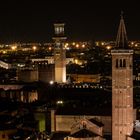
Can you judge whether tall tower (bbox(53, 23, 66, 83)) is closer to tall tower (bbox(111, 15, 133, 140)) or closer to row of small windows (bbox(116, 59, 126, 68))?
tall tower (bbox(111, 15, 133, 140))

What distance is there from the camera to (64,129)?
2252 centimetres

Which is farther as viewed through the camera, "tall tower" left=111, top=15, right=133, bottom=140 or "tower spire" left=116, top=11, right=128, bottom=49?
"tower spire" left=116, top=11, right=128, bottom=49

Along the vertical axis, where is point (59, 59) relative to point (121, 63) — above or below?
above

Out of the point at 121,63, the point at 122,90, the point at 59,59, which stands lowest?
the point at 122,90

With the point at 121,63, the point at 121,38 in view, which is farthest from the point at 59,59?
the point at 121,63

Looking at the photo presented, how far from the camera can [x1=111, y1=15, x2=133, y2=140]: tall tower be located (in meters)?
20.3

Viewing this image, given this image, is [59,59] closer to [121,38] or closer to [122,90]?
[121,38]

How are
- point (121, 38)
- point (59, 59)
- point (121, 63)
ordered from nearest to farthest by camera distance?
point (121, 63) < point (121, 38) < point (59, 59)

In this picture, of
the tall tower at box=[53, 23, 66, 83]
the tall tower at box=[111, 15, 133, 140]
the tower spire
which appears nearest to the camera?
the tall tower at box=[111, 15, 133, 140]

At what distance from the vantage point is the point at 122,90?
20.4m

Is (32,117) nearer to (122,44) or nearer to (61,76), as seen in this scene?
(122,44)

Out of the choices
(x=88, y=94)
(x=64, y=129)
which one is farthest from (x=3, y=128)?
(x=88, y=94)

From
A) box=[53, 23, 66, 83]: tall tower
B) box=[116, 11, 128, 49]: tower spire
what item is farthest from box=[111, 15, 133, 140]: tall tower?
box=[53, 23, 66, 83]: tall tower

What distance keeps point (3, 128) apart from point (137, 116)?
6.18 m
